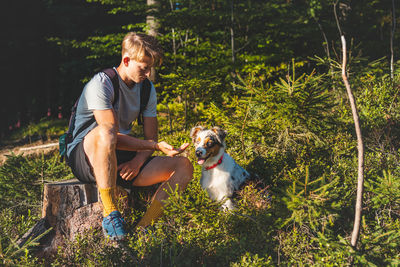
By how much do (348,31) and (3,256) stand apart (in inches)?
Answer: 468

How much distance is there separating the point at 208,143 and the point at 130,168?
951mm

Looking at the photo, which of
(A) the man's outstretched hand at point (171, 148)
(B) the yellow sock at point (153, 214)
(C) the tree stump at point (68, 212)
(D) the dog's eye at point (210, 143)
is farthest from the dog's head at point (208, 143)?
(C) the tree stump at point (68, 212)

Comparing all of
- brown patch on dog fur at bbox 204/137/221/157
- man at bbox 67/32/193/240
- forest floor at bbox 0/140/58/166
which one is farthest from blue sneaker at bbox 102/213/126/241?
A: forest floor at bbox 0/140/58/166

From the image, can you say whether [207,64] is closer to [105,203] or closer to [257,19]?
[257,19]

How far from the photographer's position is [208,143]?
3.55 metres

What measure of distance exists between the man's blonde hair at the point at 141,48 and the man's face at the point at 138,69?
0.14ft

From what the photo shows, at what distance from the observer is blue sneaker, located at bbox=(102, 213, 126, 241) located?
278cm

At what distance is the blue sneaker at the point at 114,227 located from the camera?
9.11 feet

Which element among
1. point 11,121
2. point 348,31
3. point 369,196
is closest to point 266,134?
point 369,196

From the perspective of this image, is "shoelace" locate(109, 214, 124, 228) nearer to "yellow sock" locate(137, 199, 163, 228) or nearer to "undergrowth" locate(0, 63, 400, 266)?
"undergrowth" locate(0, 63, 400, 266)

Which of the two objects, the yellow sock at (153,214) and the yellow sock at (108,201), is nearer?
the yellow sock at (108,201)

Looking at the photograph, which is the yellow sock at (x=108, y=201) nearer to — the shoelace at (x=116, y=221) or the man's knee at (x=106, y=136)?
the shoelace at (x=116, y=221)

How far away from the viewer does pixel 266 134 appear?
4.34 metres

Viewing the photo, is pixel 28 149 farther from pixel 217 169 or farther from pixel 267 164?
pixel 267 164
